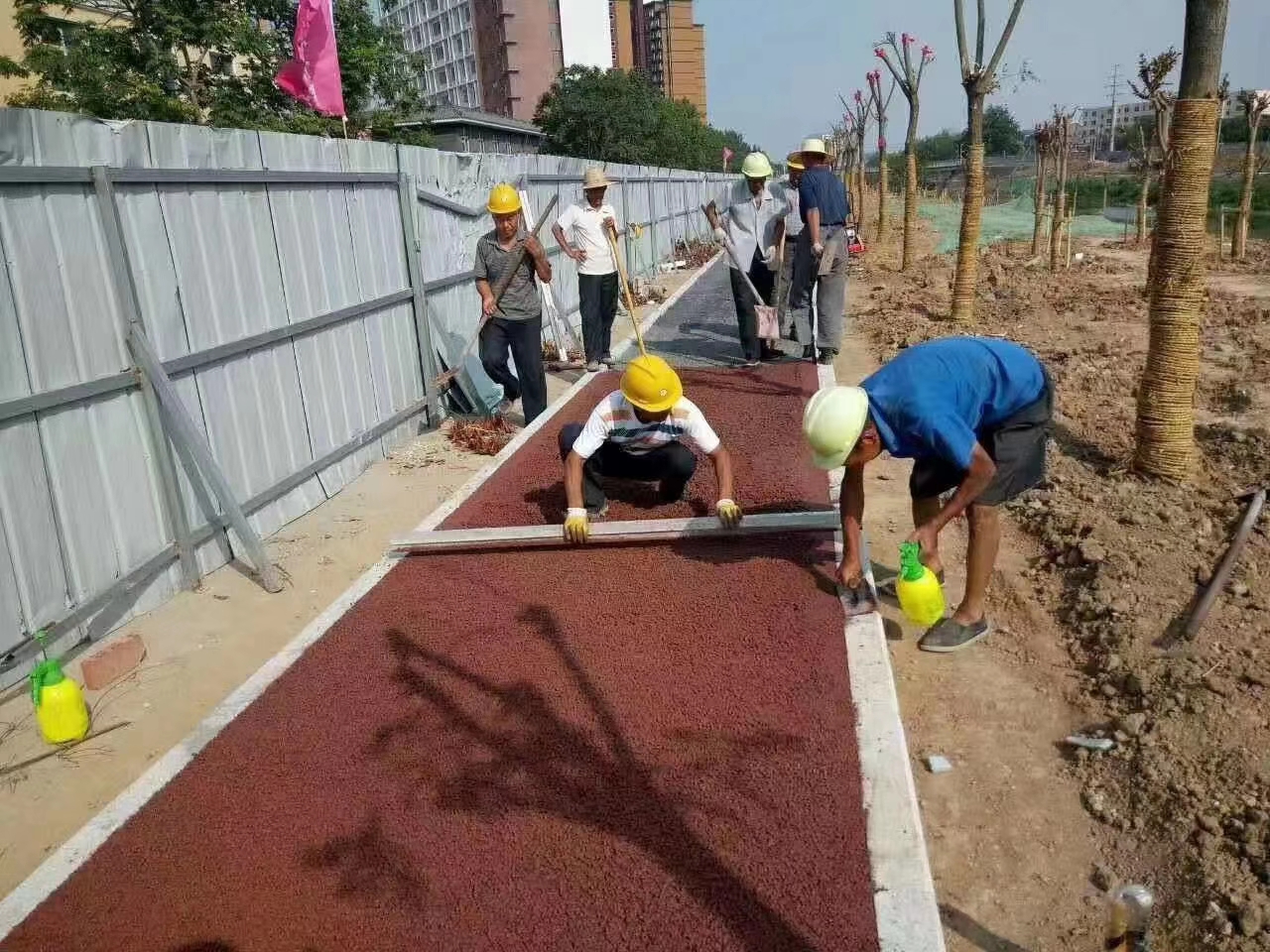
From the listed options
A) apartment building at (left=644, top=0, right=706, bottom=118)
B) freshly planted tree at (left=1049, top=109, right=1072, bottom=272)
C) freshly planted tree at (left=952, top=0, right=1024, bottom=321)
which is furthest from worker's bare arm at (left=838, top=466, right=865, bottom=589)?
apartment building at (left=644, top=0, right=706, bottom=118)

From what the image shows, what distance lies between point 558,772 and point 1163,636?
110 inches

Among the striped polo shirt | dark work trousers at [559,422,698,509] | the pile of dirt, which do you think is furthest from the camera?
dark work trousers at [559,422,698,509]

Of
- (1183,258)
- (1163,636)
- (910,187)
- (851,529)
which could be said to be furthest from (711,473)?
(910,187)

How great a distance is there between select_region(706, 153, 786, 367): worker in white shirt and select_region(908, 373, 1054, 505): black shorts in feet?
17.9

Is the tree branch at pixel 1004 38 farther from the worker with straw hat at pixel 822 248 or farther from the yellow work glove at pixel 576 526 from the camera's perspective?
the yellow work glove at pixel 576 526

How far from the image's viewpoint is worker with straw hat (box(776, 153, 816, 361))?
9102mm

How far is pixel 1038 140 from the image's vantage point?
758 inches

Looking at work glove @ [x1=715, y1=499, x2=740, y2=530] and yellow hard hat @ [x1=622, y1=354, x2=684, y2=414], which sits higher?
yellow hard hat @ [x1=622, y1=354, x2=684, y2=414]

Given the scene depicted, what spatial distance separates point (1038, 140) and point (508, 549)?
18.1 metres

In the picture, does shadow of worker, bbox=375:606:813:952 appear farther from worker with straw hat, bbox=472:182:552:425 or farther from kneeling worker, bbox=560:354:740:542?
worker with straw hat, bbox=472:182:552:425

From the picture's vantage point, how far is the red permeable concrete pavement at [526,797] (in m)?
2.56

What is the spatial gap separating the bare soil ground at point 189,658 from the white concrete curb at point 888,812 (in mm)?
2752

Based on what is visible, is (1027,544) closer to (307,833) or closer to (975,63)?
(307,833)

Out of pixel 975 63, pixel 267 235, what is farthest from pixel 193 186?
pixel 975 63
